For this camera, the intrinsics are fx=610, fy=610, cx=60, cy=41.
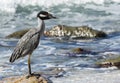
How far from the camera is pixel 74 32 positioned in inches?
771

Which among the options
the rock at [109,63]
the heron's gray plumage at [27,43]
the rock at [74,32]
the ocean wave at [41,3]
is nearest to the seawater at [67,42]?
the ocean wave at [41,3]

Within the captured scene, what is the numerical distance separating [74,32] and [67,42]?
1.12 meters

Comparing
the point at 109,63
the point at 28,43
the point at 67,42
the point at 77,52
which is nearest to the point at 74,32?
the point at 67,42

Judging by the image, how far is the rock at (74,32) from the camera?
19278 millimetres

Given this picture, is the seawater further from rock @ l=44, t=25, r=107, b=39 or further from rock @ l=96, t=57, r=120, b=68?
rock @ l=44, t=25, r=107, b=39

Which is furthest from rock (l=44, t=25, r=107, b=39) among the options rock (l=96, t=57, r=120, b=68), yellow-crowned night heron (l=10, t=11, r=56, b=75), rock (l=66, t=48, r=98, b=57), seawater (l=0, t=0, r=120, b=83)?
yellow-crowned night heron (l=10, t=11, r=56, b=75)

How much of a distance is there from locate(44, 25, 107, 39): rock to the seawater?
46 centimetres

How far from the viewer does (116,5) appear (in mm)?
25672

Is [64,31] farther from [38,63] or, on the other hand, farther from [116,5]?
[116,5]

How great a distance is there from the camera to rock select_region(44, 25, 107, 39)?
63.2ft

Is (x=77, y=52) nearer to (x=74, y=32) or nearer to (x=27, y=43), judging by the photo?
(x=74, y=32)

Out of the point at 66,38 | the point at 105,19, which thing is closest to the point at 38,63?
the point at 66,38

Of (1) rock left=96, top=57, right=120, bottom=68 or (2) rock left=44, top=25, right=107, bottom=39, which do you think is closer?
(1) rock left=96, top=57, right=120, bottom=68

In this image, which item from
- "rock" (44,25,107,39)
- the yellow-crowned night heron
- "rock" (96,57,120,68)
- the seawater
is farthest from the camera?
"rock" (44,25,107,39)
